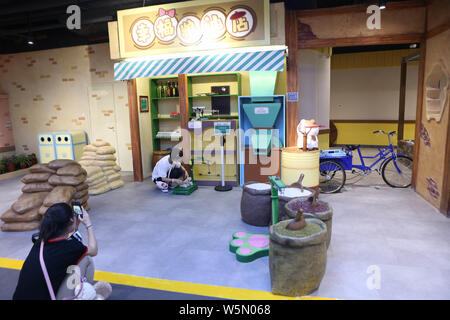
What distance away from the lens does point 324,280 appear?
3305 millimetres

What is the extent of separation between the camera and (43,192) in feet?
17.5

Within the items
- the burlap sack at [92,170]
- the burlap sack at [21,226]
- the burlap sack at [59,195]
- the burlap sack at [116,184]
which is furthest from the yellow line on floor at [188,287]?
the burlap sack at [116,184]

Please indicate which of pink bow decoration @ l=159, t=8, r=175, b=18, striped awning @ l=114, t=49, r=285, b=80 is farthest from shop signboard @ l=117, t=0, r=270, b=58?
striped awning @ l=114, t=49, r=285, b=80

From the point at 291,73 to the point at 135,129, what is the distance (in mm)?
3627

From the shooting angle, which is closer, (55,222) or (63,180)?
(55,222)

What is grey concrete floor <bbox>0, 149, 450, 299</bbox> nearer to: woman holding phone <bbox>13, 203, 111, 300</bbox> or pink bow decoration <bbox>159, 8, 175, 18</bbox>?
woman holding phone <bbox>13, 203, 111, 300</bbox>

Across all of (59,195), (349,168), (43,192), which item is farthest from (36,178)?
(349,168)

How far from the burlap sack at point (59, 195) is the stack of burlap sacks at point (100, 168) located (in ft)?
4.98

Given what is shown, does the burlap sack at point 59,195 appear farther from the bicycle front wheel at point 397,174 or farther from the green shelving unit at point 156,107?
the bicycle front wheel at point 397,174

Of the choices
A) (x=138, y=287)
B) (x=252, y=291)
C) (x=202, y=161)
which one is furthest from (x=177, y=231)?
(x=202, y=161)

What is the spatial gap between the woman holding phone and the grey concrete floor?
1130 mm

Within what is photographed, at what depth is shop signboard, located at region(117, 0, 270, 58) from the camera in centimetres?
579

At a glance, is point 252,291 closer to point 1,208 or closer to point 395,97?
point 1,208

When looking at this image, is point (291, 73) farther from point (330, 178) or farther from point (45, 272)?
point (45, 272)
